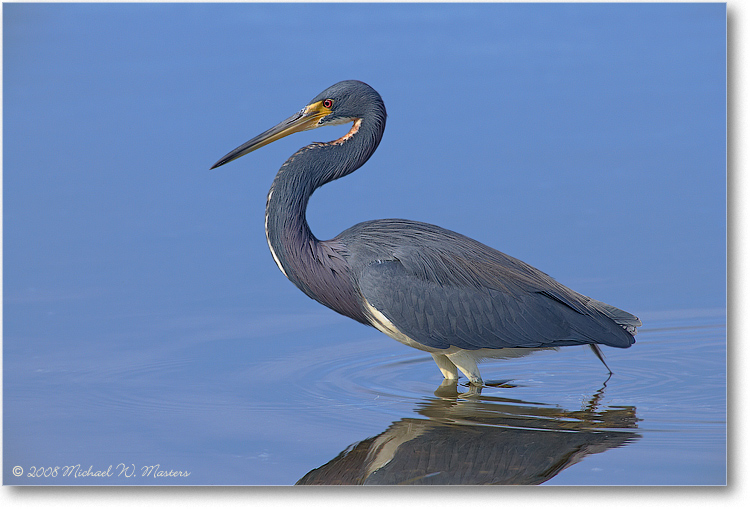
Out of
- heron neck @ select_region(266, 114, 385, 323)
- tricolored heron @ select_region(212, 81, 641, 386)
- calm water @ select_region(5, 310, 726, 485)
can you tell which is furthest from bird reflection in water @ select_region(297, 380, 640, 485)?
heron neck @ select_region(266, 114, 385, 323)

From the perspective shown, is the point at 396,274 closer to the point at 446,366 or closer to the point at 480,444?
the point at 446,366

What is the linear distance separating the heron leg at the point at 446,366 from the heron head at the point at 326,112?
1.50 metres

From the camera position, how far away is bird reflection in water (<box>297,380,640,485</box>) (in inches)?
195

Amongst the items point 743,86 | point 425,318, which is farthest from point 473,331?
point 743,86

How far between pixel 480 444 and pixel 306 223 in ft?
4.98

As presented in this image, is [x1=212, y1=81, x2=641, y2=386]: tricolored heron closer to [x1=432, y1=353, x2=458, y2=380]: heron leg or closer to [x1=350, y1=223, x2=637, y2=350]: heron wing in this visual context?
[x1=350, y1=223, x2=637, y2=350]: heron wing

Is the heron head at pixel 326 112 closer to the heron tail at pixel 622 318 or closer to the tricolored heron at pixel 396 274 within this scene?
the tricolored heron at pixel 396 274

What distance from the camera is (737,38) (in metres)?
5.54

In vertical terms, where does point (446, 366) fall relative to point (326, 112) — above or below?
below

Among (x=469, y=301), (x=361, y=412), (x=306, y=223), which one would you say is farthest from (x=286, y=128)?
(x=361, y=412)

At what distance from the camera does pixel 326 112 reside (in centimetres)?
579

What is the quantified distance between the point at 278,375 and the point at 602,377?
1.91 meters

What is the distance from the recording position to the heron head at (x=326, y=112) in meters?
5.73

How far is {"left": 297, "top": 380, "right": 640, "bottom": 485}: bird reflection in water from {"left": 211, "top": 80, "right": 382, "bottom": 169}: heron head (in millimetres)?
1677
